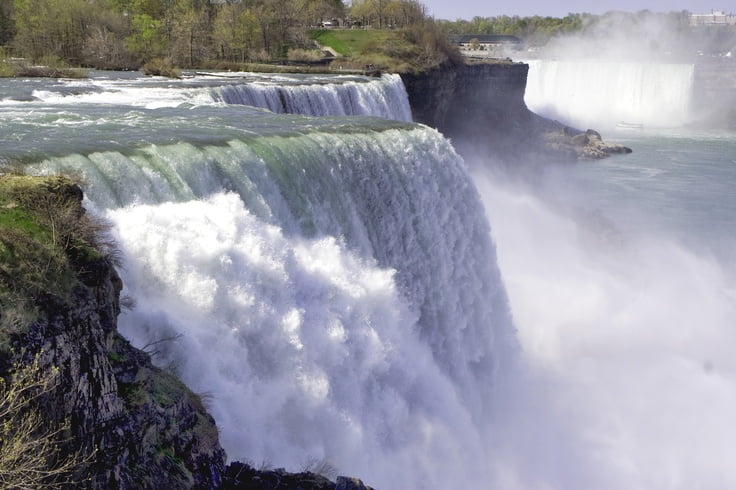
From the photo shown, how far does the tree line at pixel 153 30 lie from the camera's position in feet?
112

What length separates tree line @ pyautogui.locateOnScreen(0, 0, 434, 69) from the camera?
34.1m

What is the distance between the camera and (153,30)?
3938 cm

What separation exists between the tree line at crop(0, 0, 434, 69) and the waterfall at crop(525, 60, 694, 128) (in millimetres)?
12279

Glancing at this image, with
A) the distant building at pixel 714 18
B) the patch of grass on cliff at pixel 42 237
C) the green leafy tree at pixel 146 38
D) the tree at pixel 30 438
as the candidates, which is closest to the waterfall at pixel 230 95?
the patch of grass on cliff at pixel 42 237

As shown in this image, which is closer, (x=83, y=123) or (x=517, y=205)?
(x=83, y=123)

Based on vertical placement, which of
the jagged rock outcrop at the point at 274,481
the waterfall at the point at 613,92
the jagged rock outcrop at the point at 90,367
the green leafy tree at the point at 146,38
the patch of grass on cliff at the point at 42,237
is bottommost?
the waterfall at the point at 613,92

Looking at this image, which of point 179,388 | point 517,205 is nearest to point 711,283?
point 517,205

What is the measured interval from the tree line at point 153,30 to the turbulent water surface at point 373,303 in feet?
37.5

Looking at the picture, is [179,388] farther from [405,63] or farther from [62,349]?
[405,63]

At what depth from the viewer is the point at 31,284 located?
5887mm

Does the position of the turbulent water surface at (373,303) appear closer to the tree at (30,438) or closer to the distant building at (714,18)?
the tree at (30,438)

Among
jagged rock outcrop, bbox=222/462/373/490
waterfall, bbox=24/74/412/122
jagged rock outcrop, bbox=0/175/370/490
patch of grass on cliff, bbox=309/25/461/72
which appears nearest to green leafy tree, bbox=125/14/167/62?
patch of grass on cliff, bbox=309/25/461/72

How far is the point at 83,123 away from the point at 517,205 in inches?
729

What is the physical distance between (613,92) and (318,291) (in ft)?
178
